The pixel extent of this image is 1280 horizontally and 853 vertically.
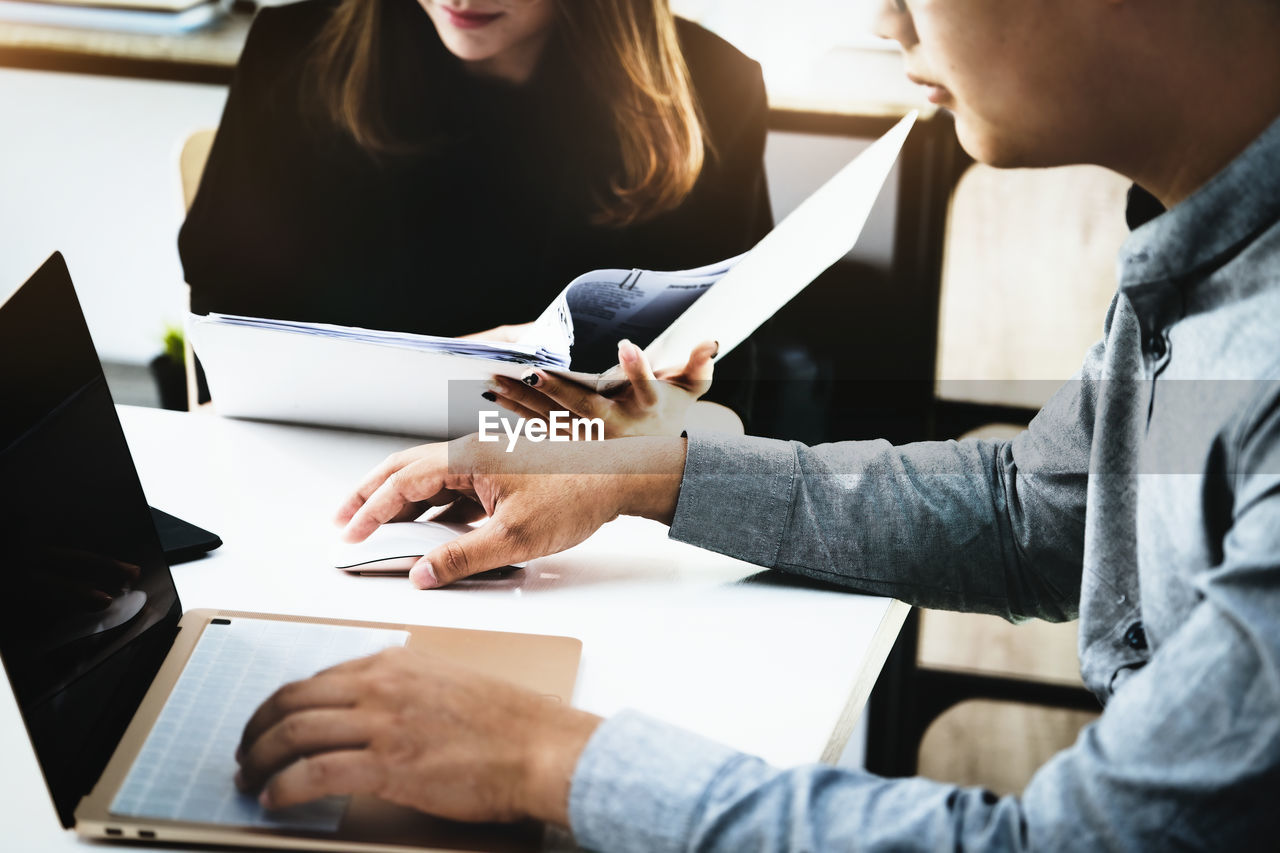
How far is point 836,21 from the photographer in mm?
1562

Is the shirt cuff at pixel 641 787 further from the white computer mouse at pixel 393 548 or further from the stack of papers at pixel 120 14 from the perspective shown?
the stack of papers at pixel 120 14

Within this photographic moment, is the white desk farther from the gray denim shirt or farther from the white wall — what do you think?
the white wall

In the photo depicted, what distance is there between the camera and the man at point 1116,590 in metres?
0.50

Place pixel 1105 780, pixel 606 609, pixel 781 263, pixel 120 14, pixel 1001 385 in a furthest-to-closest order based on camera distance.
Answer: pixel 120 14 < pixel 1001 385 < pixel 781 263 < pixel 606 609 < pixel 1105 780

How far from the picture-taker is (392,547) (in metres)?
0.95

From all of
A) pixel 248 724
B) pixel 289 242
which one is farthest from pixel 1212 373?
pixel 289 242

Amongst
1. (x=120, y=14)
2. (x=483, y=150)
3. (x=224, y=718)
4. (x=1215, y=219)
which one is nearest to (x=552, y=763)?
(x=224, y=718)

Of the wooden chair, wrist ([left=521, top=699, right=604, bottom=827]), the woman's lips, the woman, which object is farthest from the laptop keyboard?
the wooden chair

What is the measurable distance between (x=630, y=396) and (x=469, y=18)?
0.62 meters

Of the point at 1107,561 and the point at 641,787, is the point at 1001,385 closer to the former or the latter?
the point at 1107,561

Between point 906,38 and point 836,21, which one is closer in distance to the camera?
point 906,38

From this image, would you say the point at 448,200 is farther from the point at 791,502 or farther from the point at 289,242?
the point at 791,502

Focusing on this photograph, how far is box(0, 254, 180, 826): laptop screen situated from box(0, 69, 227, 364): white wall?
4.50 feet

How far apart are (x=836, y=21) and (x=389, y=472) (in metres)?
0.96
